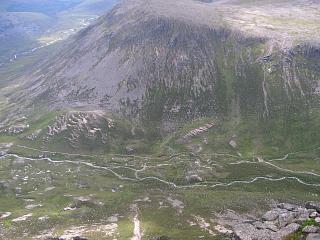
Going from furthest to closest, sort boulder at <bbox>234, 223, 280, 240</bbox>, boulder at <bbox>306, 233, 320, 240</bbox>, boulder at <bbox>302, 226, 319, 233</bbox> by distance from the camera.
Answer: boulder at <bbox>234, 223, 280, 240</bbox> → boulder at <bbox>302, 226, 319, 233</bbox> → boulder at <bbox>306, 233, 320, 240</bbox>

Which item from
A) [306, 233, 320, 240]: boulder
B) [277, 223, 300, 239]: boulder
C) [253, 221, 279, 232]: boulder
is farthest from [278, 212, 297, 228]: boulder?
[306, 233, 320, 240]: boulder

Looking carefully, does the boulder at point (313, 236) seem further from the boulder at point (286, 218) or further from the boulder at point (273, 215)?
the boulder at point (273, 215)

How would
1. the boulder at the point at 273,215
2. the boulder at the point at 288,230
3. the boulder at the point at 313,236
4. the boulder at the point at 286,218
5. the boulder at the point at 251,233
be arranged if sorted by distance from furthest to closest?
the boulder at the point at 273,215 → the boulder at the point at 286,218 → the boulder at the point at 251,233 → the boulder at the point at 288,230 → the boulder at the point at 313,236

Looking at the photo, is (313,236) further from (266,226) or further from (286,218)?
(266,226)

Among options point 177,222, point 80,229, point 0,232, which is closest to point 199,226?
point 177,222

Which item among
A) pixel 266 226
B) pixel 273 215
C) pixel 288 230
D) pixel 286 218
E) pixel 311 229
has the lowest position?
pixel 273 215

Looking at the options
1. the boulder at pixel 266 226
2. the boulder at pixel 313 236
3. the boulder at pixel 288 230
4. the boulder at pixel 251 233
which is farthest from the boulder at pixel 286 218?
the boulder at pixel 313 236

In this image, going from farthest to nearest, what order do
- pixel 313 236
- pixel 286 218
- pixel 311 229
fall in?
pixel 286 218, pixel 311 229, pixel 313 236

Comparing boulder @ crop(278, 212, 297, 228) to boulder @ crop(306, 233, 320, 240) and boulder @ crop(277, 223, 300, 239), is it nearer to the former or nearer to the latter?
boulder @ crop(277, 223, 300, 239)

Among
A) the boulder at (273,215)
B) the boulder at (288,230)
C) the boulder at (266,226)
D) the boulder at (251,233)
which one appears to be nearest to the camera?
the boulder at (288,230)

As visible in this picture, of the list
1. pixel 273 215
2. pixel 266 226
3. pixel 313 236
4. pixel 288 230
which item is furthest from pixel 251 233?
pixel 313 236

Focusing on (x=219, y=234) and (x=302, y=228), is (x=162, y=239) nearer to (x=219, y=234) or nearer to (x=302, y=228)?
(x=219, y=234)
